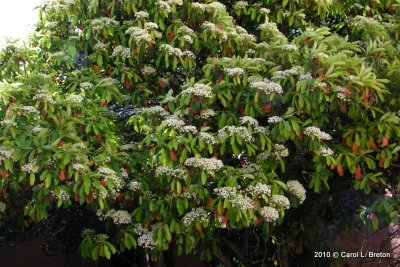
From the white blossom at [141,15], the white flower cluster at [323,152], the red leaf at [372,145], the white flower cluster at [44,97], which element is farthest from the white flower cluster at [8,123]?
the red leaf at [372,145]

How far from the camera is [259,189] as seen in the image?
4.00 metres

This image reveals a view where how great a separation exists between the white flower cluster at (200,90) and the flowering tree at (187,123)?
11 millimetres

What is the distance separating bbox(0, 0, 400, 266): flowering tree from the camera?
3971 mm

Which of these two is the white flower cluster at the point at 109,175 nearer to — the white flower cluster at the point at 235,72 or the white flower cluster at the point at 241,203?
the white flower cluster at the point at 241,203

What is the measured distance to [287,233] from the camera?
535 centimetres

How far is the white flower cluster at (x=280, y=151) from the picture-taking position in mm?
4340

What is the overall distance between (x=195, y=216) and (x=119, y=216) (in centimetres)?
62

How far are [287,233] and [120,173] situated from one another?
195 cm

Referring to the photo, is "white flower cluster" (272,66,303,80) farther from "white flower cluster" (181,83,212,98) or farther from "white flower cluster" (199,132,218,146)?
"white flower cluster" (199,132,218,146)

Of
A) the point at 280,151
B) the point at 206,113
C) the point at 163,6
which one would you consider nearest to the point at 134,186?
the point at 206,113

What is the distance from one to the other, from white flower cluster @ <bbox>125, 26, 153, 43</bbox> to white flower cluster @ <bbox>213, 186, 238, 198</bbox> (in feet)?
4.68

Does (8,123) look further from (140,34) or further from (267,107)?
(267,107)

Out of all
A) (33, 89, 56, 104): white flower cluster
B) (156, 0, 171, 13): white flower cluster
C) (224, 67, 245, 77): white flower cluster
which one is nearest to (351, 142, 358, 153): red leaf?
(224, 67, 245, 77): white flower cluster

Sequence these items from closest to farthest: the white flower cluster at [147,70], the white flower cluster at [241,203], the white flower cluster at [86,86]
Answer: the white flower cluster at [241,203] → the white flower cluster at [86,86] → the white flower cluster at [147,70]
